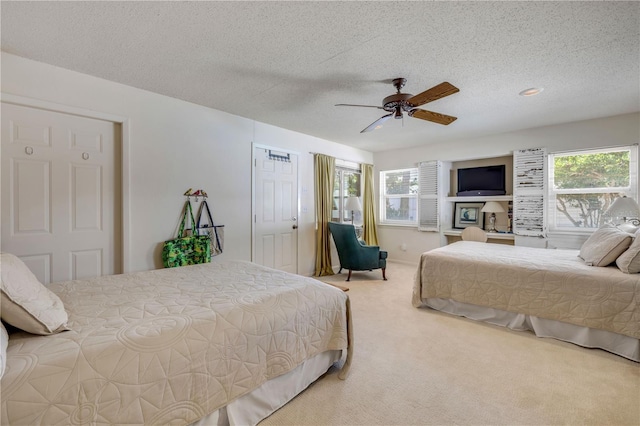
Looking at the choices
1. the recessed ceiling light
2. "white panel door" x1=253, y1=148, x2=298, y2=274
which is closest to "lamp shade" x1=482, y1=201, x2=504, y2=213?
the recessed ceiling light

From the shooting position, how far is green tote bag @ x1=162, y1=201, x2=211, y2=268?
2949mm

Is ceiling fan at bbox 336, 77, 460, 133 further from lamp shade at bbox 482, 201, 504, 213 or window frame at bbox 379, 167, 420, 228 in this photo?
window frame at bbox 379, 167, 420, 228

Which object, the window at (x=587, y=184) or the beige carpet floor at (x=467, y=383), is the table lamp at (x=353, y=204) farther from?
the window at (x=587, y=184)

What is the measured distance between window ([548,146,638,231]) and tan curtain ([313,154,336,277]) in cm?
346

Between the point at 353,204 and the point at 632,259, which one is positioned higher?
the point at 353,204

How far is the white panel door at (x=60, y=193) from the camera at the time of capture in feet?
7.47

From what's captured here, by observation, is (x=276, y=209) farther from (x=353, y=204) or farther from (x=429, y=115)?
(x=429, y=115)

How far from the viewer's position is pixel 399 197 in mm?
5980

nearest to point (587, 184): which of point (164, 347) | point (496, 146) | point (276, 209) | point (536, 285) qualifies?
point (496, 146)

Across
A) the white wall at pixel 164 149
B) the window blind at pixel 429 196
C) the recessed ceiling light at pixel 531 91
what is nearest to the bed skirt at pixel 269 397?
the white wall at pixel 164 149

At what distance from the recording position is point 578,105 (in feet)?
10.8

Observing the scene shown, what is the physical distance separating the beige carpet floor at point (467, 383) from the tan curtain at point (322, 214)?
2066 mm

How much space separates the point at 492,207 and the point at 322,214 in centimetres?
284

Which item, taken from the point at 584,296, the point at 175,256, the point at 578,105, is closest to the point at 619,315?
the point at 584,296
